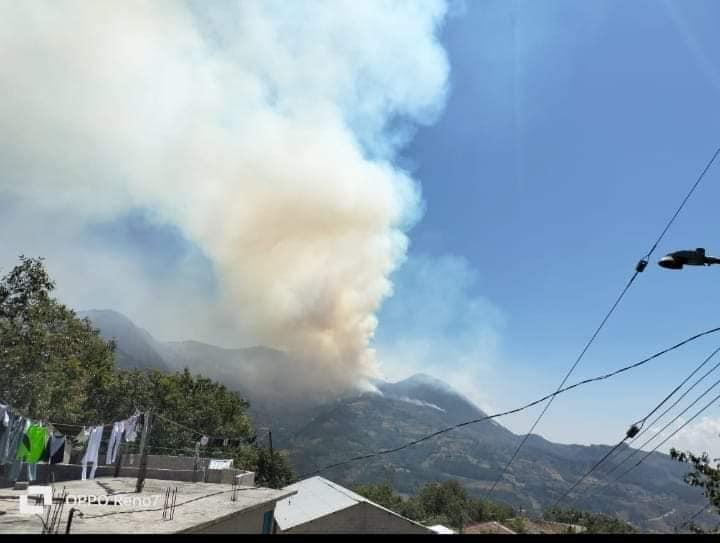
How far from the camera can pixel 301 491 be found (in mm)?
46625

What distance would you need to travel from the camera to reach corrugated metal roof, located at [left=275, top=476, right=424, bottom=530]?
3378cm

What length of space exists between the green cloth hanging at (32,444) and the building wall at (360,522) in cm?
2065

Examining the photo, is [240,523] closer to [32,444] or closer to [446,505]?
[32,444]

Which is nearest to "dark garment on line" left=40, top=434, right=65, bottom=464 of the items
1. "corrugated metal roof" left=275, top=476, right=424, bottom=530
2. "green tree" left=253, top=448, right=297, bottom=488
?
"corrugated metal roof" left=275, top=476, right=424, bottom=530

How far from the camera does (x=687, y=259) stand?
31.4 feet

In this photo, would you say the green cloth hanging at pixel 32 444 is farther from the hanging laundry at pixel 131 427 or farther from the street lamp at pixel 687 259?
the street lamp at pixel 687 259

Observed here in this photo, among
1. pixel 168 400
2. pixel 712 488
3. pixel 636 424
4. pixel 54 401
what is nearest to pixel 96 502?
pixel 636 424

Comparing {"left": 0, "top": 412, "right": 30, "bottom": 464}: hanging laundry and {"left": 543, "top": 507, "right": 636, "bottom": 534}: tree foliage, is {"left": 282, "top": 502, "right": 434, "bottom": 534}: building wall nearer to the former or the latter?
{"left": 0, "top": 412, "right": 30, "bottom": 464}: hanging laundry

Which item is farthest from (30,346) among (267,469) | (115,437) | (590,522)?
(590,522)

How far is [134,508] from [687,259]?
2114cm

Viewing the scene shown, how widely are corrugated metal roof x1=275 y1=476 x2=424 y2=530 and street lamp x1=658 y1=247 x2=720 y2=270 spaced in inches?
1191

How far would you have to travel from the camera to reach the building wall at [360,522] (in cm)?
3322

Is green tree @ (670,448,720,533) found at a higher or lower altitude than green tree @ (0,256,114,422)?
lower
